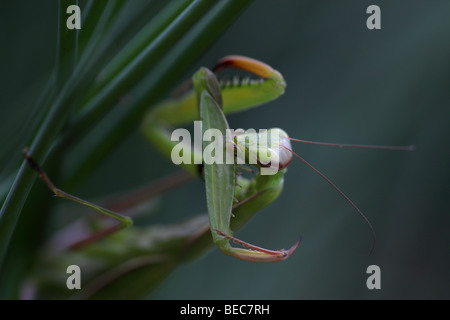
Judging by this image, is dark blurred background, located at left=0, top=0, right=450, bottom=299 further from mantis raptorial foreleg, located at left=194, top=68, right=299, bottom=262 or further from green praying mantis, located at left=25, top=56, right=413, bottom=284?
mantis raptorial foreleg, located at left=194, top=68, right=299, bottom=262

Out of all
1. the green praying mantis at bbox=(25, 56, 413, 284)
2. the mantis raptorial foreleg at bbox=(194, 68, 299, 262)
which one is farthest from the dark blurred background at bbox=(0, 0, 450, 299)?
the mantis raptorial foreleg at bbox=(194, 68, 299, 262)

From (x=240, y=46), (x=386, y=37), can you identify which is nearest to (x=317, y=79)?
(x=386, y=37)

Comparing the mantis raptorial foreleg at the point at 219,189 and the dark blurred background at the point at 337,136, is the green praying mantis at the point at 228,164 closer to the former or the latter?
the mantis raptorial foreleg at the point at 219,189

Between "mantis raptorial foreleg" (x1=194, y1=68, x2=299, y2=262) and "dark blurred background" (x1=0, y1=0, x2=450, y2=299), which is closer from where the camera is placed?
"mantis raptorial foreleg" (x1=194, y1=68, x2=299, y2=262)

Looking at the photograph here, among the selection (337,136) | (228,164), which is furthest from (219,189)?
(337,136)

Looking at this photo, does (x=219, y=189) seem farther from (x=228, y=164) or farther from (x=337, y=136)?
(x=337, y=136)

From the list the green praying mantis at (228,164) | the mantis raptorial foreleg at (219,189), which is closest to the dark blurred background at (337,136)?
the green praying mantis at (228,164)
